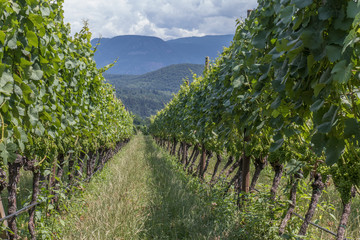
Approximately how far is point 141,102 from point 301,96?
190891 mm

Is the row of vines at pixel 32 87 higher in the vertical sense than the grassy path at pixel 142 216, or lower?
higher

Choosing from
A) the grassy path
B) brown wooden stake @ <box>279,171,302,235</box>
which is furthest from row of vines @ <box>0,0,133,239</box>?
brown wooden stake @ <box>279,171,302,235</box>

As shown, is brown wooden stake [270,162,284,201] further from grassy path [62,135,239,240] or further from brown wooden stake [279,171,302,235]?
grassy path [62,135,239,240]

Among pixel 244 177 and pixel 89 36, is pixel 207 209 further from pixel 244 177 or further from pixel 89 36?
pixel 89 36

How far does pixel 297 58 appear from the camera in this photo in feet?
4.14

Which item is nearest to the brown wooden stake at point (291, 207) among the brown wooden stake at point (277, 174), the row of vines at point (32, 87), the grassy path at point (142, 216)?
the brown wooden stake at point (277, 174)

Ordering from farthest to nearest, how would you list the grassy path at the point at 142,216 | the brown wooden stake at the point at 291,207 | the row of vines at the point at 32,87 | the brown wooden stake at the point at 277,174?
1. the grassy path at the point at 142,216
2. the brown wooden stake at the point at 277,174
3. the brown wooden stake at the point at 291,207
4. the row of vines at the point at 32,87

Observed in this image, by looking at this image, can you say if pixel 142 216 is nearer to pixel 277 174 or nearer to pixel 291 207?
pixel 277 174

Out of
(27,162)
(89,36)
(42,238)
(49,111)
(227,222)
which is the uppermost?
(89,36)

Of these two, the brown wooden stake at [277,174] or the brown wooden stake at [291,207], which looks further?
the brown wooden stake at [277,174]

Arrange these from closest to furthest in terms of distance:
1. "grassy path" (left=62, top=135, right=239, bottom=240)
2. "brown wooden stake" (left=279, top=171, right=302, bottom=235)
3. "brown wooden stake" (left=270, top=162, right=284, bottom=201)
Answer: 1. "brown wooden stake" (left=279, top=171, right=302, bottom=235)
2. "brown wooden stake" (left=270, top=162, right=284, bottom=201)
3. "grassy path" (left=62, top=135, right=239, bottom=240)

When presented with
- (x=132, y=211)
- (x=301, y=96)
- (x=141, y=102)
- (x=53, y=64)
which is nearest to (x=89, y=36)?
Result: (x=53, y=64)

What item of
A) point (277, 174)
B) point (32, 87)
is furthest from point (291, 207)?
point (32, 87)

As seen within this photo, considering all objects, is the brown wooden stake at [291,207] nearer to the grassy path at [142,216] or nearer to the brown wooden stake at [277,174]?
the brown wooden stake at [277,174]
